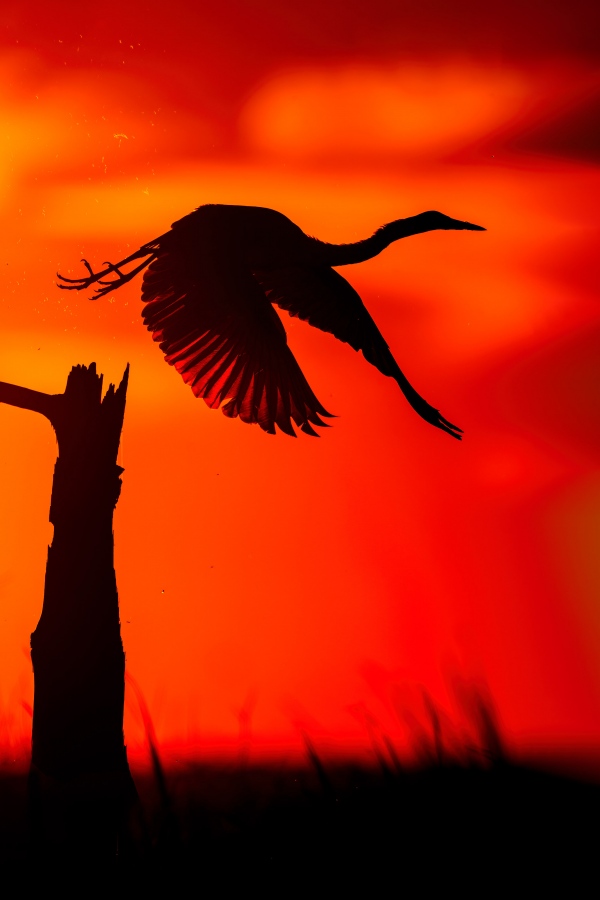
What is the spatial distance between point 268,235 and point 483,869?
2.97m

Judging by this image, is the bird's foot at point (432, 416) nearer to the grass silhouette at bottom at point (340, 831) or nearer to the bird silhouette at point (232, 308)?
the bird silhouette at point (232, 308)

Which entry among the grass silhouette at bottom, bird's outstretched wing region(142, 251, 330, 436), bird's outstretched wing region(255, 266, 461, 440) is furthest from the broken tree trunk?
bird's outstretched wing region(255, 266, 461, 440)

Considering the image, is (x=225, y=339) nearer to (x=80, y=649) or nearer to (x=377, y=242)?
(x=377, y=242)

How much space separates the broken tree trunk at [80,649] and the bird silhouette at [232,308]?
47 centimetres

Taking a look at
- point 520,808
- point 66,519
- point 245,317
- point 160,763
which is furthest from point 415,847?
point 245,317

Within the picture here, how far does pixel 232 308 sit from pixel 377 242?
886mm

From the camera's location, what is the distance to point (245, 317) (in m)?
4.89

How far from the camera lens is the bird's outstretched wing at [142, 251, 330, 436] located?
4.76m

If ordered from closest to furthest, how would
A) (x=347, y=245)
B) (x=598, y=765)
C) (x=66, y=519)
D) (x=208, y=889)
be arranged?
1. (x=208, y=889)
2. (x=66, y=519)
3. (x=347, y=245)
4. (x=598, y=765)

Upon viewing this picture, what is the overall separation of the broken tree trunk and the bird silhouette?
0.47m

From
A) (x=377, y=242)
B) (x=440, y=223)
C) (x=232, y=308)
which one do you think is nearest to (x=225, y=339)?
(x=232, y=308)

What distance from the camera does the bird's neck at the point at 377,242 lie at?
17.0ft

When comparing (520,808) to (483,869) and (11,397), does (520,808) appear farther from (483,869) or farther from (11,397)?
(11,397)

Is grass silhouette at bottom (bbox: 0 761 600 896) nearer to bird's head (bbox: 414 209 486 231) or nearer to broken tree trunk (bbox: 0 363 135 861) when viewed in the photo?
broken tree trunk (bbox: 0 363 135 861)
